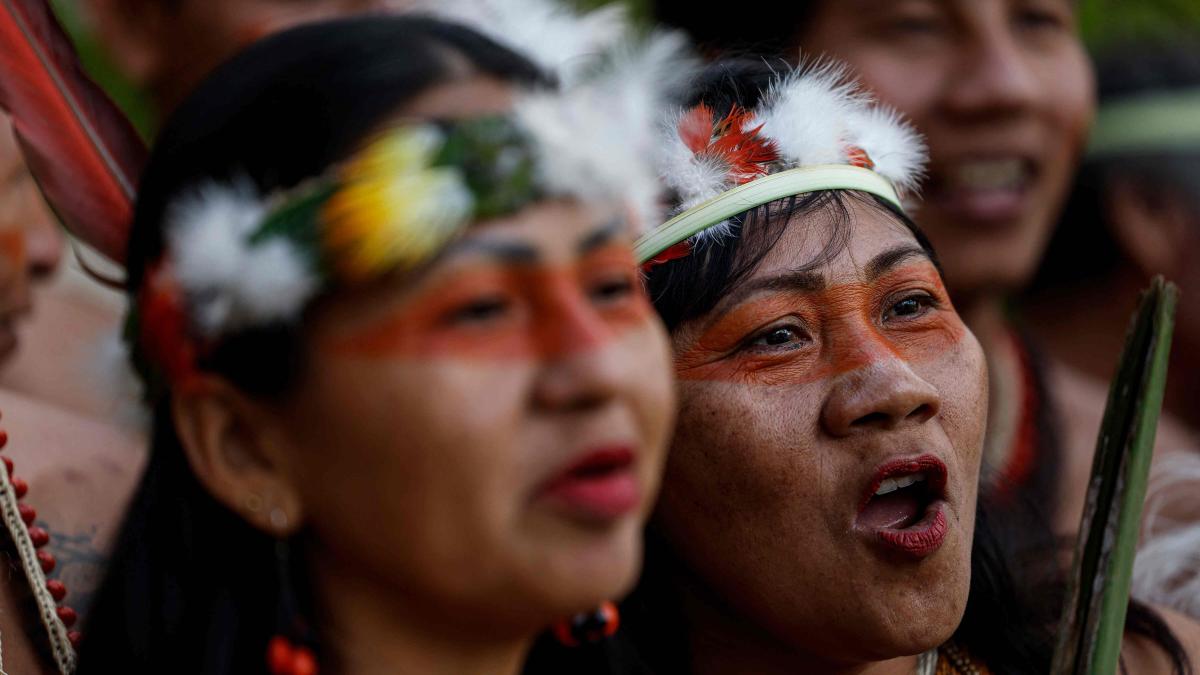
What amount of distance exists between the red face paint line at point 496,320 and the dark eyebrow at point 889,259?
0.81 m

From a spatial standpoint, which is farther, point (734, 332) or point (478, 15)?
point (734, 332)

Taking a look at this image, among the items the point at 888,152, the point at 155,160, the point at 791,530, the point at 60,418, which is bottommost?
the point at 60,418

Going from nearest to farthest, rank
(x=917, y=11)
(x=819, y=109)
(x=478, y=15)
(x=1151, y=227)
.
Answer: (x=478, y=15) < (x=819, y=109) < (x=917, y=11) < (x=1151, y=227)

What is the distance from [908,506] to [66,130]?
5.02 ft

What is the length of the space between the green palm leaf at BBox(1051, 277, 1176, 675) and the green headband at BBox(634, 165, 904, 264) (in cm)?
56

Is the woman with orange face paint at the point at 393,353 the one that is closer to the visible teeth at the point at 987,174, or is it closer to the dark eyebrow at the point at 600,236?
the dark eyebrow at the point at 600,236

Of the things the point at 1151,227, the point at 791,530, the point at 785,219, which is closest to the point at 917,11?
the point at 1151,227

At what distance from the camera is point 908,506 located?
2398 millimetres

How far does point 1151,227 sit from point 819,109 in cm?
343

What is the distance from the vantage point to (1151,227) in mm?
5543

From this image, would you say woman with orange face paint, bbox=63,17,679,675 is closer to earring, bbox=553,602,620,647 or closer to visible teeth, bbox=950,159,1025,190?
earring, bbox=553,602,620,647

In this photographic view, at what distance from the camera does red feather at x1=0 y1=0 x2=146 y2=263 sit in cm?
239

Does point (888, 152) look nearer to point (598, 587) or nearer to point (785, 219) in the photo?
point (785, 219)

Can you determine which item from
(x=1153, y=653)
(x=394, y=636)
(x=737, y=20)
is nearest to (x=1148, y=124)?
(x=737, y=20)
